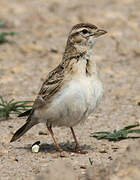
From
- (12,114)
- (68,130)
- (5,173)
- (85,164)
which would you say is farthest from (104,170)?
(12,114)

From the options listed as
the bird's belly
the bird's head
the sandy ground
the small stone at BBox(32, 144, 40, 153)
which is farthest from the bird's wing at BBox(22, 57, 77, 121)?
the sandy ground

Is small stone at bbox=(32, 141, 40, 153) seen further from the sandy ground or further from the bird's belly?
the bird's belly

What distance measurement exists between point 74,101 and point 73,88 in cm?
16

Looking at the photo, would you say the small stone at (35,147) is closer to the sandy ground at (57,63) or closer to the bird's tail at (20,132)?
the sandy ground at (57,63)

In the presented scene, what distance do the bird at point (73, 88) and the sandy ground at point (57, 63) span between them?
1.63ft

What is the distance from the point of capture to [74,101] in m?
6.30

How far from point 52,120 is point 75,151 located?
0.58 metres

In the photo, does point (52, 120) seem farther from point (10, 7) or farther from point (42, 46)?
point (10, 7)

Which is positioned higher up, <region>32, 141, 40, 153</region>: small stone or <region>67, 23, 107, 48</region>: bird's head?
<region>67, 23, 107, 48</region>: bird's head

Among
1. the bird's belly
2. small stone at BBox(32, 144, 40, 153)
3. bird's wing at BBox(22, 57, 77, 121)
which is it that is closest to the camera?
the bird's belly

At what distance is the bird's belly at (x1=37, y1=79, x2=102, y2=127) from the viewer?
6.30 m

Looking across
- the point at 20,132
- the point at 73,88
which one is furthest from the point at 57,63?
the point at 73,88

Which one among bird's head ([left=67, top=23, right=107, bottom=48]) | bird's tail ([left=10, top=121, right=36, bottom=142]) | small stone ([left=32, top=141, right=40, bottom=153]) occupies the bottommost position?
small stone ([left=32, top=141, right=40, bottom=153])

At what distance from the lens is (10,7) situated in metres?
14.0
